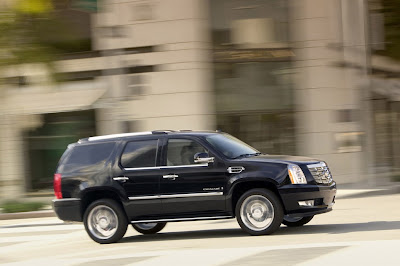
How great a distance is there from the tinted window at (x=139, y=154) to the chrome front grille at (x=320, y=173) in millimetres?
2411

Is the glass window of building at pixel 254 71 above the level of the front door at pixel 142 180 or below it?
above

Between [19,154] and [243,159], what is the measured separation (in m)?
16.5

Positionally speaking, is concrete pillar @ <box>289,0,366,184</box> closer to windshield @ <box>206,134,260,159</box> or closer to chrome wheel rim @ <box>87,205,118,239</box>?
windshield @ <box>206,134,260,159</box>

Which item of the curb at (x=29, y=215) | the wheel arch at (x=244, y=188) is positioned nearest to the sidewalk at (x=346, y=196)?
the curb at (x=29, y=215)

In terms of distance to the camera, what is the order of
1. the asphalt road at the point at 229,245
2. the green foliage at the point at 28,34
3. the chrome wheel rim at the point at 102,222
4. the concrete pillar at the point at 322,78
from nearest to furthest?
the green foliage at the point at 28,34 → the asphalt road at the point at 229,245 → the chrome wheel rim at the point at 102,222 → the concrete pillar at the point at 322,78

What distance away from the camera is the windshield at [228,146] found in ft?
40.5

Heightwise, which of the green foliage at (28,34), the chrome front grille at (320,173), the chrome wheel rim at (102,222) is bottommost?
the chrome wheel rim at (102,222)

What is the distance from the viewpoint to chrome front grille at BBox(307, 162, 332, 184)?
39.1 ft

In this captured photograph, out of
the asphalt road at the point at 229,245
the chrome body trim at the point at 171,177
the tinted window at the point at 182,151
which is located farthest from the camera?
the tinted window at the point at 182,151

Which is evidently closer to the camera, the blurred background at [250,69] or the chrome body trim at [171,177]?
the chrome body trim at [171,177]

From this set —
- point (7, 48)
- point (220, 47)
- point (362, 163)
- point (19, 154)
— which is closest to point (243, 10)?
point (220, 47)

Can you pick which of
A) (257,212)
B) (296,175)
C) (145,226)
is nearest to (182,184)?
(257,212)

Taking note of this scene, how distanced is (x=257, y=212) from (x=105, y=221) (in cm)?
248

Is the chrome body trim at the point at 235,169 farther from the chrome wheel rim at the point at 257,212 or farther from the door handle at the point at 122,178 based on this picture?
the door handle at the point at 122,178
